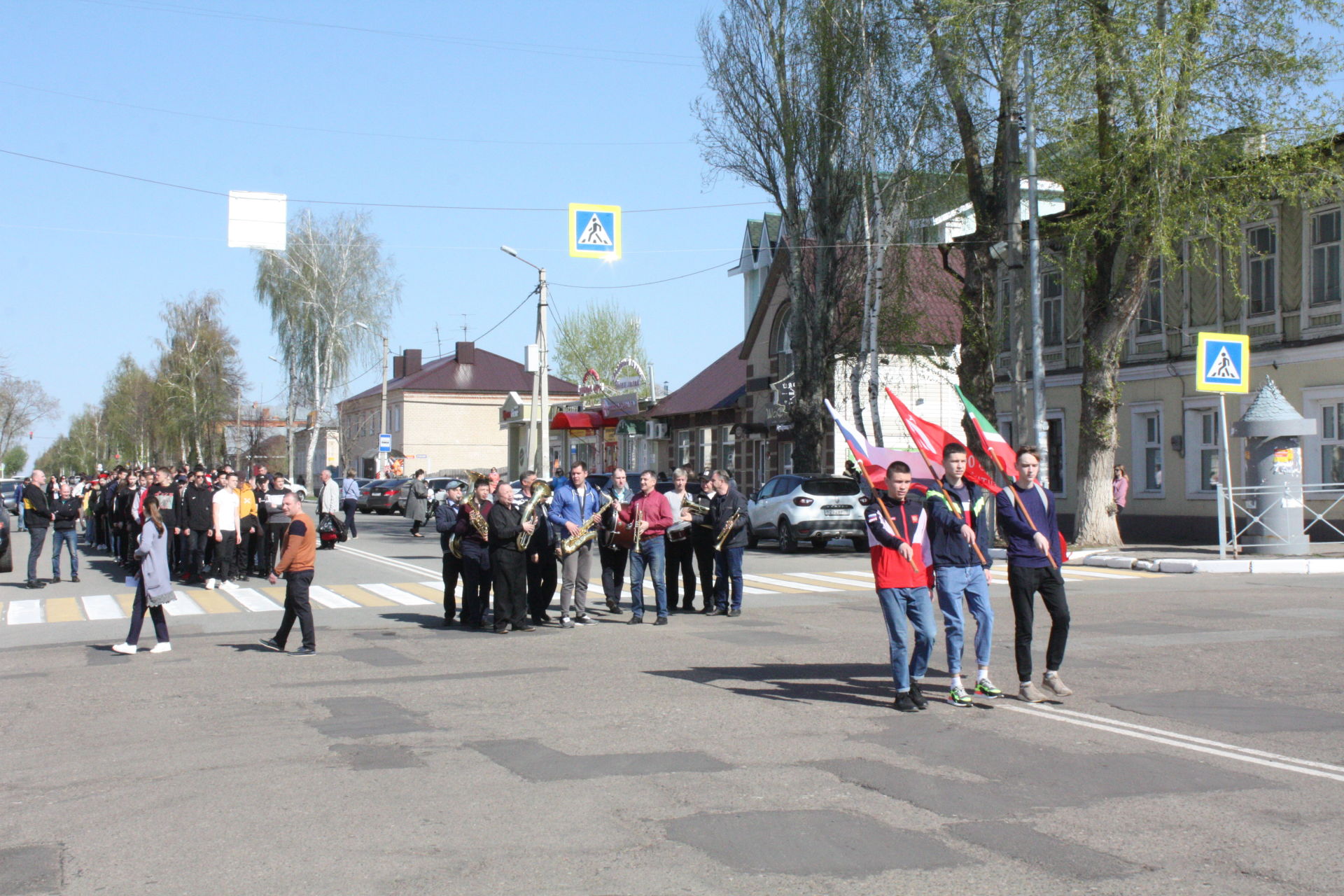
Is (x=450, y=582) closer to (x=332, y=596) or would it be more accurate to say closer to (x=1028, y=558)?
(x=332, y=596)

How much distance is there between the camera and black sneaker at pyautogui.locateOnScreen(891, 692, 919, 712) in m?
8.78

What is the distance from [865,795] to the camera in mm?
6422

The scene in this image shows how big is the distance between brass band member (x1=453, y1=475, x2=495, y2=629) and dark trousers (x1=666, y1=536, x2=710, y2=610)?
2.61 m

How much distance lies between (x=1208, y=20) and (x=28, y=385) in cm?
6624

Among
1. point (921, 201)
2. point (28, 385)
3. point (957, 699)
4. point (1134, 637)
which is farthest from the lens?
point (28, 385)

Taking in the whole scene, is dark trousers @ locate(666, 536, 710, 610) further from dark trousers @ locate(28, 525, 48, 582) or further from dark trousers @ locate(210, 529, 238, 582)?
dark trousers @ locate(28, 525, 48, 582)

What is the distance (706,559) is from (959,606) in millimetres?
7479

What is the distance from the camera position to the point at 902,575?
8.83 metres

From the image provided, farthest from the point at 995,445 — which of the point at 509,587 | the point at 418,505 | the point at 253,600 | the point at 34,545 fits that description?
the point at 418,505

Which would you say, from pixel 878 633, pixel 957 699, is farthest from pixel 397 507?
pixel 957 699

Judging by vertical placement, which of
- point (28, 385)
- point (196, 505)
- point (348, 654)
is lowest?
point (348, 654)

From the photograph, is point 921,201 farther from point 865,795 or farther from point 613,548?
point 865,795

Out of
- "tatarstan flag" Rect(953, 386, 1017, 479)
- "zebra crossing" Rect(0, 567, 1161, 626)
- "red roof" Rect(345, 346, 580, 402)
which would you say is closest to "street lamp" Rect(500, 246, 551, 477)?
"zebra crossing" Rect(0, 567, 1161, 626)

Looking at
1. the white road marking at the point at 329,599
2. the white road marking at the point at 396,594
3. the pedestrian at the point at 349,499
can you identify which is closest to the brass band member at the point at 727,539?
the white road marking at the point at 396,594
